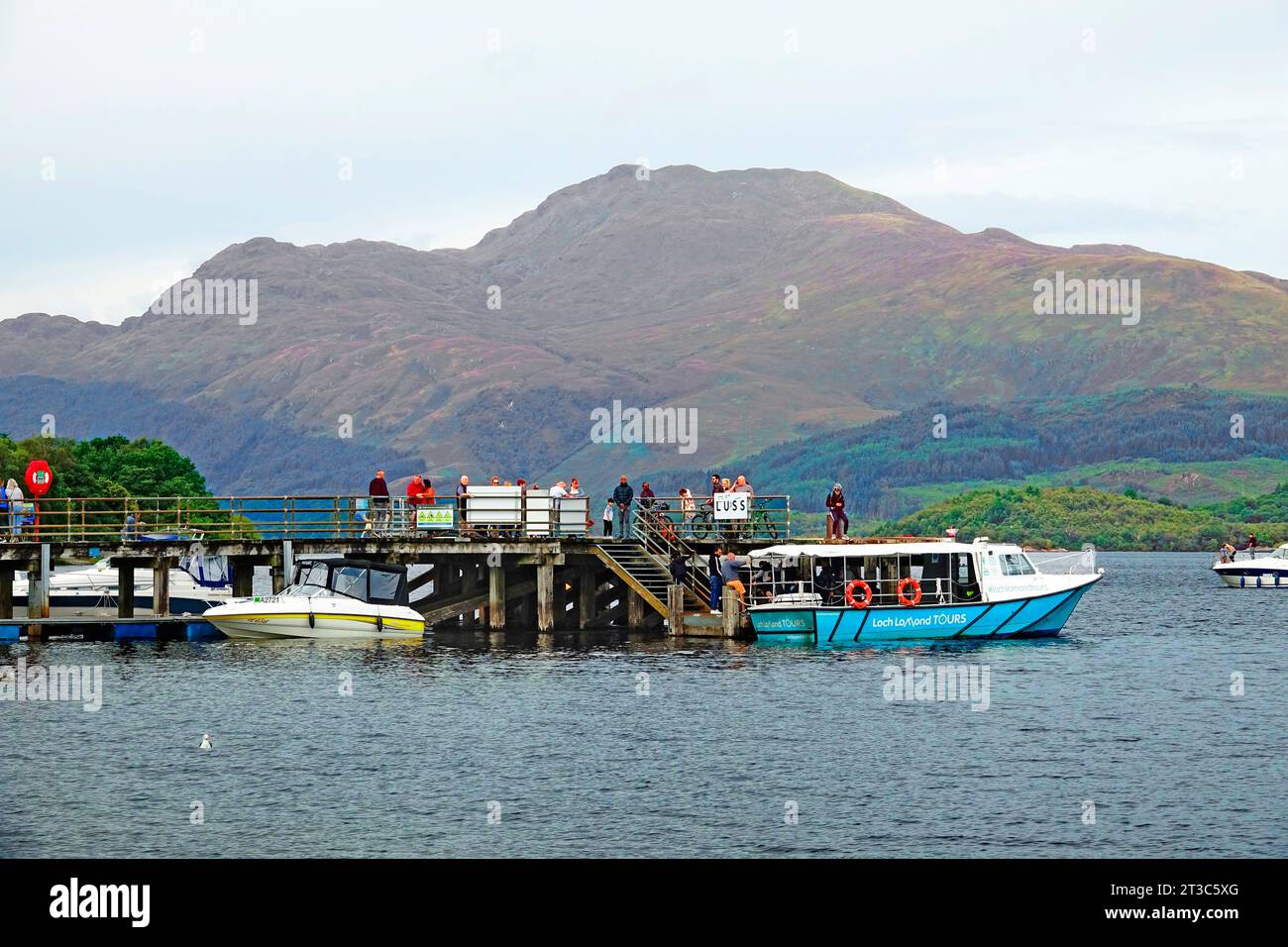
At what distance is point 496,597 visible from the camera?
220ft

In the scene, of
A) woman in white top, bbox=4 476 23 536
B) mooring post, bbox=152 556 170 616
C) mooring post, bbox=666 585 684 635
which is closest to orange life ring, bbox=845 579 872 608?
mooring post, bbox=666 585 684 635

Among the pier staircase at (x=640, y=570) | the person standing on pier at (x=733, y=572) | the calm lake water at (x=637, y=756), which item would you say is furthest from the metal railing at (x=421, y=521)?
the person standing on pier at (x=733, y=572)

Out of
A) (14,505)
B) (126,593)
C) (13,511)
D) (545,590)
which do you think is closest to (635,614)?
(545,590)

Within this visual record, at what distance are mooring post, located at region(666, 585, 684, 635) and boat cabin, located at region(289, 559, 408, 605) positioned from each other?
1020 centimetres

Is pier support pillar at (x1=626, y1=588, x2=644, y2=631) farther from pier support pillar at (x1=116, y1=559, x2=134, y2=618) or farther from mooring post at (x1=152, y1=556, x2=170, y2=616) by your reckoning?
pier support pillar at (x1=116, y1=559, x2=134, y2=618)

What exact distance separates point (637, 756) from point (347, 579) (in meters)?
27.4

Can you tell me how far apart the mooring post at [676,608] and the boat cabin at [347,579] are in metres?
10.2

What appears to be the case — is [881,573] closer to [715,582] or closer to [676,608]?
[715,582]

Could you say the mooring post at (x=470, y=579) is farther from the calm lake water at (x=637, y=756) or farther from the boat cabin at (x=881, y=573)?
the boat cabin at (x=881, y=573)

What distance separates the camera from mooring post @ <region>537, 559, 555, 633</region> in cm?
6544
